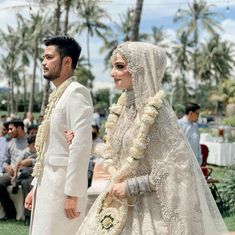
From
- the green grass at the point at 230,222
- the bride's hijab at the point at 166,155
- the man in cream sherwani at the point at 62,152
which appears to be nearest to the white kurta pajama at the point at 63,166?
the man in cream sherwani at the point at 62,152

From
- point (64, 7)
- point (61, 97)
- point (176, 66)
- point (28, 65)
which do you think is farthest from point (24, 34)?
point (61, 97)

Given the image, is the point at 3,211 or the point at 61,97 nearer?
the point at 61,97

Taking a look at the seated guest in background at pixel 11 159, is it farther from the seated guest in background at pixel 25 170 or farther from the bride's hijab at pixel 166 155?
the bride's hijab at pixel 166 155

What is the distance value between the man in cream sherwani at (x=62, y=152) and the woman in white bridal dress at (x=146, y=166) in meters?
0.36

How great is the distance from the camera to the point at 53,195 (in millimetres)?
3791

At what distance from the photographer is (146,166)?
3217 millimetres

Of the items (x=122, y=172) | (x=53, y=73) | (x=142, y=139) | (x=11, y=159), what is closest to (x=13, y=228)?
(x=11, y=159)

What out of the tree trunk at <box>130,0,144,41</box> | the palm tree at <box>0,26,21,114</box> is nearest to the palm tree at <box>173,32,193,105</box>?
the palm tree at <box>0,26,21,114</box>

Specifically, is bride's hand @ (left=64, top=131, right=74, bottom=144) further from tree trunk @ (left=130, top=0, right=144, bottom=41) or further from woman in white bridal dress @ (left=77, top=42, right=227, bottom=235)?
tree trunk @ (left=130, top=0, right=144, bottom=41)

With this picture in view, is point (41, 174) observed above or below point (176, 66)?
above

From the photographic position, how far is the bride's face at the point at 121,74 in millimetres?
3289

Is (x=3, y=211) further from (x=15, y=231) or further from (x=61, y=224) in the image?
(x=61, y=224)

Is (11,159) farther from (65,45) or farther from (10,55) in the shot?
(10,55)

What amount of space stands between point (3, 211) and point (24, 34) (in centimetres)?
5318
